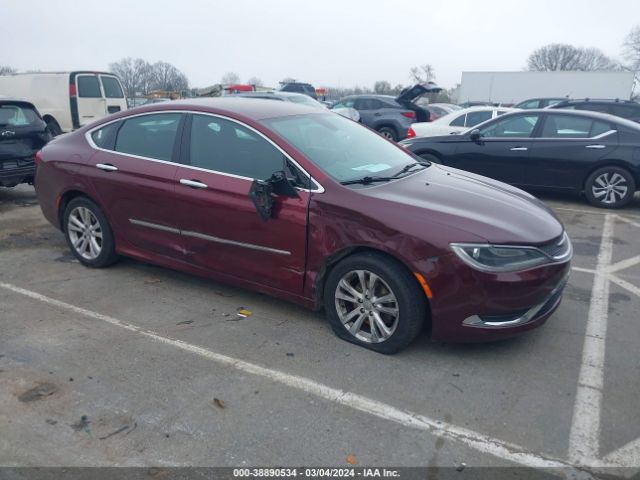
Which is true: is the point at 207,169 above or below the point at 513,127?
below

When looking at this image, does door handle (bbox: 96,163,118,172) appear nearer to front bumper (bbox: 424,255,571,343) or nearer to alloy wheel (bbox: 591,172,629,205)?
front bumper (bbox: 424,255,571,343)

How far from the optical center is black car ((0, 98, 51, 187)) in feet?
26.6

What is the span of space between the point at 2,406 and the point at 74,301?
1.58 m

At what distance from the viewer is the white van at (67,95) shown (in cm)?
1495

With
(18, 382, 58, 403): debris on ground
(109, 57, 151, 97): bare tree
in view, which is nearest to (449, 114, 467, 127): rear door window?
(18, 382, 58, 403): debris on ground

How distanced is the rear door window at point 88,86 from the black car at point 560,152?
10591mm

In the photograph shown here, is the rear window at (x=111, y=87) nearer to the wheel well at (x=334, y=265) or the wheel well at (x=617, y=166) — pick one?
the wheel well at (x=617, y=166)

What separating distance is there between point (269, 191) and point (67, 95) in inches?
514

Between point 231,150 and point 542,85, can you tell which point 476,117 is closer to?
point 231,150

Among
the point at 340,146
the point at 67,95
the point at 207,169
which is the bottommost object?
the point at 207,169

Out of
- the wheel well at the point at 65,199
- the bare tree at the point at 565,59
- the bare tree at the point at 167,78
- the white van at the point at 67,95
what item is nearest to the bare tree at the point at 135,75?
the bare tree at the point at 167,78

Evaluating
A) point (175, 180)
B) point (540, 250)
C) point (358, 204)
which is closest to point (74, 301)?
point (175, 180)

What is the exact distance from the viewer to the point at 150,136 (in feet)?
16.4

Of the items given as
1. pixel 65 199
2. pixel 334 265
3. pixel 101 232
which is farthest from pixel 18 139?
pixel 334 265
